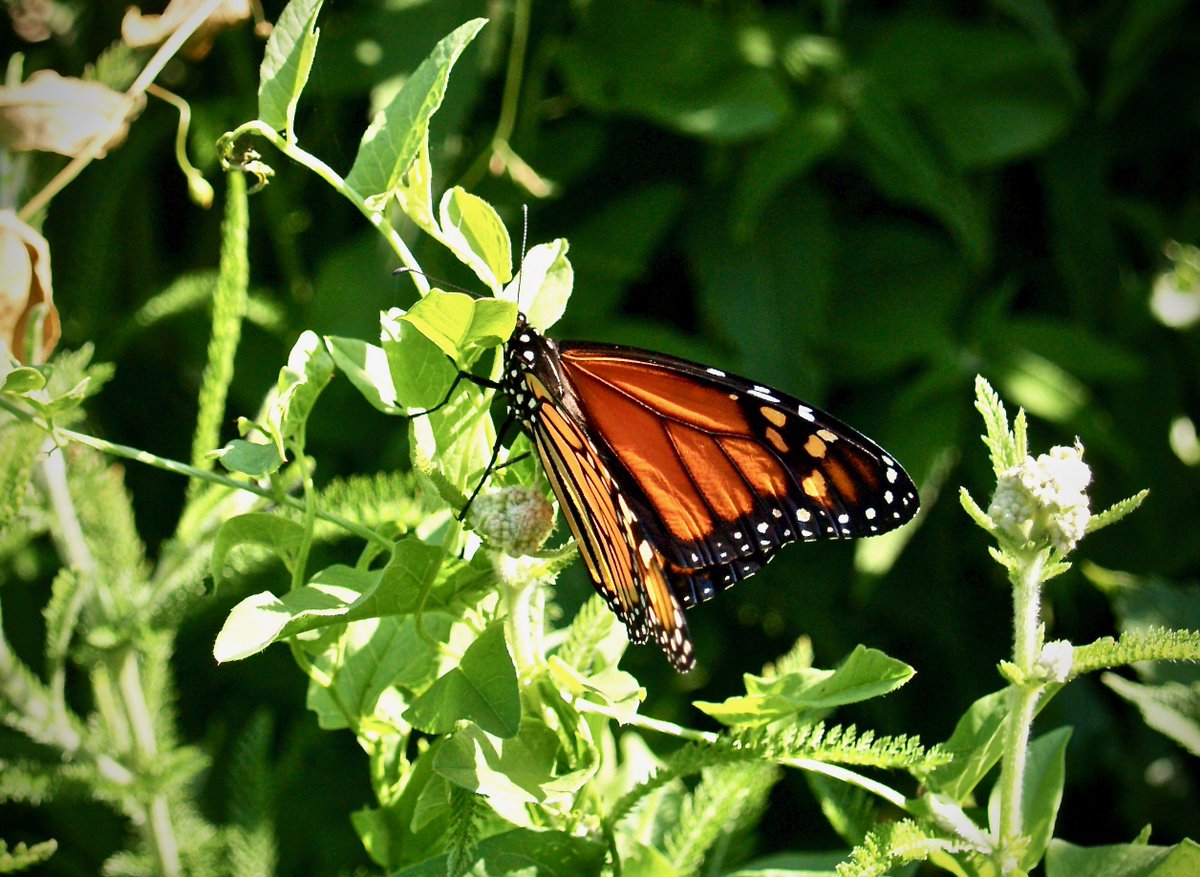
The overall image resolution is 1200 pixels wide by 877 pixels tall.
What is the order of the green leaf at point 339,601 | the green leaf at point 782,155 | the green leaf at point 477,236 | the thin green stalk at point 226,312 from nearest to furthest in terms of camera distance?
1. the green leaf at point 339,601
2. the green leaf at point 477,236
3. the thin green stalk at point 226,312
4. the green leaf at point 782,155

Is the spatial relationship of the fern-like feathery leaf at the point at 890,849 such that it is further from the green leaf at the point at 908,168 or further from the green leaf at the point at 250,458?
the green leaf at the point at 908,168

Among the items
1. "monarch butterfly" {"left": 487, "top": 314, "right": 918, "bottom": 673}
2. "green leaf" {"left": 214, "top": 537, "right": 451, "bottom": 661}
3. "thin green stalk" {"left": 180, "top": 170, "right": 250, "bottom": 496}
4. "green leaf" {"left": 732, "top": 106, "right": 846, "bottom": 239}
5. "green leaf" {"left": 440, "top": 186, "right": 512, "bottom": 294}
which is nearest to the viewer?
"green leaf" {"left": 214, "top": 537, "right": 451, "bottom": 661}

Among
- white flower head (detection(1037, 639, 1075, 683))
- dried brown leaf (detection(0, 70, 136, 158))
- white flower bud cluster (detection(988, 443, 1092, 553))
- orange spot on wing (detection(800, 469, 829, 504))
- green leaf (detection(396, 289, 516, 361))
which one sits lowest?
orange spot on wing (detection(800, 469, 829, 504))

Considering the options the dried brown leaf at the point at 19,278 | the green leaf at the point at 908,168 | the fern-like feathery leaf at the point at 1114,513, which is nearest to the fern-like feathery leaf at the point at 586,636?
the fern-like feathery leaf at the point at 1114,513

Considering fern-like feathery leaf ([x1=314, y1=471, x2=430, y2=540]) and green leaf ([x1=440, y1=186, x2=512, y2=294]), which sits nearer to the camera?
green leaf ([x1=440, y1=186, x2=512, y2=294])

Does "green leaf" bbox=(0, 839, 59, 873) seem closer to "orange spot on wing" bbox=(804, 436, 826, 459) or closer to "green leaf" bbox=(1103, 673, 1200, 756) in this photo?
"orange spot on wing" bbox=(804, 436, 826, 459)

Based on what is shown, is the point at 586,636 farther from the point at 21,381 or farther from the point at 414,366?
the point at 21,381

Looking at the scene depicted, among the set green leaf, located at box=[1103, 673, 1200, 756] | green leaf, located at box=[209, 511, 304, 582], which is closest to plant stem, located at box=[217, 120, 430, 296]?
green leaf, located at box=[209, 511, 304, 582]
